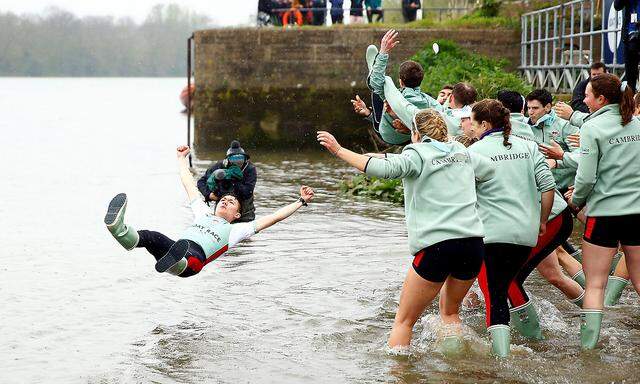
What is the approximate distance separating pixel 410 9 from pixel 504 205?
22.9m

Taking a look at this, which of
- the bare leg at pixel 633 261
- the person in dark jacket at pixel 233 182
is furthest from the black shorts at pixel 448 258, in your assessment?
the person in dark jacket at pixel 233 182

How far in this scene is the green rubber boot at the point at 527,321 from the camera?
26.8 ft

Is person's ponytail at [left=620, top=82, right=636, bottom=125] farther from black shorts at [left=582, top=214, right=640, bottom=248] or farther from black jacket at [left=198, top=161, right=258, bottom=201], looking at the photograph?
black jacket at [left=198, top=161, right=258, bottom=201]

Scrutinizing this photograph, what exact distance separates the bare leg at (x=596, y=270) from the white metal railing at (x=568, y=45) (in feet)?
24.3

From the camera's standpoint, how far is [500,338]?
7648 mm

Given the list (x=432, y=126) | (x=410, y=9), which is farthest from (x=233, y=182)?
(x=410, y=9)

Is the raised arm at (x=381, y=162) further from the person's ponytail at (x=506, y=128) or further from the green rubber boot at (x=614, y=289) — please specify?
the green rubber boot at (x=614, y=289)

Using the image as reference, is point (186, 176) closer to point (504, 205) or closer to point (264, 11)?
point (504, 205)

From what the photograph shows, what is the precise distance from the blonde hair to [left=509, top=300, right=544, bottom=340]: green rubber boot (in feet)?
5.18

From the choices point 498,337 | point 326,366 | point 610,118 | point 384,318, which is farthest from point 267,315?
point 610,118

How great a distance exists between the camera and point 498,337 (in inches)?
301

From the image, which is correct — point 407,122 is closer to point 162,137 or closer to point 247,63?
point 247,63

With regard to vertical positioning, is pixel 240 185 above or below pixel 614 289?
above

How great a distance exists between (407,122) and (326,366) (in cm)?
219
